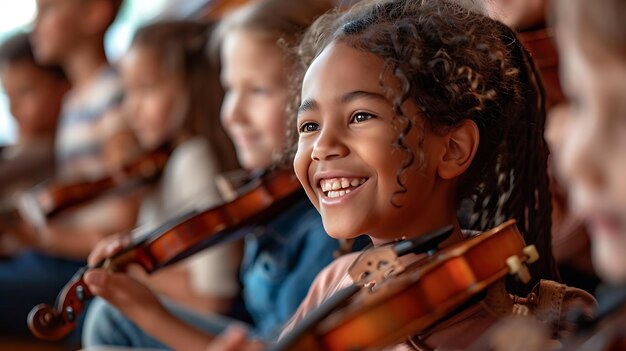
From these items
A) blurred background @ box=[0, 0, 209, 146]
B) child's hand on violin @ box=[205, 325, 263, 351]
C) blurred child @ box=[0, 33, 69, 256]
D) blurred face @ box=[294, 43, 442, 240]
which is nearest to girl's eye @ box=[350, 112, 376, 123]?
blurred face @ box=[294, 43, 442, 240]

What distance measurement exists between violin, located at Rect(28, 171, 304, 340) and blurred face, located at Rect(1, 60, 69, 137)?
1.50 m

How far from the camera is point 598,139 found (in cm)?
65

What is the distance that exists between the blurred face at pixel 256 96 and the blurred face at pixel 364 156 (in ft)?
1.85

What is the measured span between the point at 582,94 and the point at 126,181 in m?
1.54

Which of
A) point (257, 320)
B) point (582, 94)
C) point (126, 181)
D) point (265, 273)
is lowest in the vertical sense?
point (257, 320)

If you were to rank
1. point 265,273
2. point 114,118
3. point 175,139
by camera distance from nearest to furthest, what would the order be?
1. point 265,273
2. point 175,139
3. point 114,118

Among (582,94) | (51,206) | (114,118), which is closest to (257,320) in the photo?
(51,206)

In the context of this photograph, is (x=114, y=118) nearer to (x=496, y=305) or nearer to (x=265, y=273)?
(x=265, y=273)

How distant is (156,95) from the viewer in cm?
207

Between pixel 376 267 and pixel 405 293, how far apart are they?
0.32 feet

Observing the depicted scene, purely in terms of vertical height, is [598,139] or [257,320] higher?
[598,139]

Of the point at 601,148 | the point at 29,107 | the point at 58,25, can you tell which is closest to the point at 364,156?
the point at 601,148

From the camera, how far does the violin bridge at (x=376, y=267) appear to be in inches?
34.8

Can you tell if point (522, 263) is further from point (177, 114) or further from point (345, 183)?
point (177, 114)
